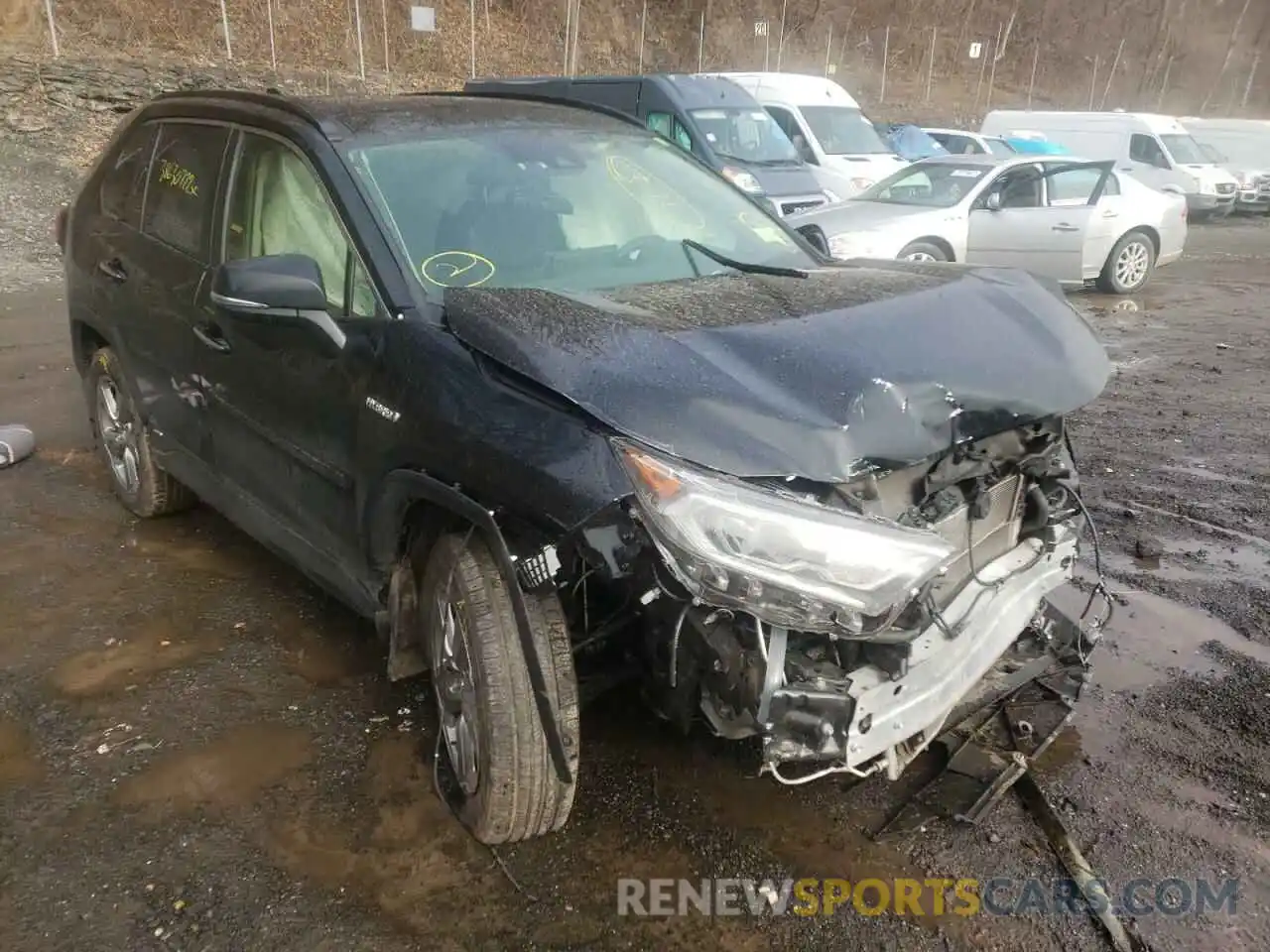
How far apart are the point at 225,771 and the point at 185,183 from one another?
2239 millimetres

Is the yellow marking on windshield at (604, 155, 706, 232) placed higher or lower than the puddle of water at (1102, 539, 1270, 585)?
higher

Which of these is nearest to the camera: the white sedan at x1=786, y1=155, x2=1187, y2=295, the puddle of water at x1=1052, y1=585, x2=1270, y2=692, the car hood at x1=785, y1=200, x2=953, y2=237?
the puddle of water at x1=1052, y1=585, x2=1270, y2=692

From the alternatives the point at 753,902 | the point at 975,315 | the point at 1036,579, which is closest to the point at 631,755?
the point at 753,902

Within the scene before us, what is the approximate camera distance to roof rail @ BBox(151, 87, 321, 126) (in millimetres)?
3266

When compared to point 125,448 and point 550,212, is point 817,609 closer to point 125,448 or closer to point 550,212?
point 550,212

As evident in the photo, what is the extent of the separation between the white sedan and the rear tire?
1 cm

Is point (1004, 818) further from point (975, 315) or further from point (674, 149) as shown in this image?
point (674, 149)

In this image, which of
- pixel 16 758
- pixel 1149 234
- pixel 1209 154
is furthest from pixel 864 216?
pixel 1209 154

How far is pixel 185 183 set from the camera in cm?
391

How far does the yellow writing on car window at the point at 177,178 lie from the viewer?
3.85 meters

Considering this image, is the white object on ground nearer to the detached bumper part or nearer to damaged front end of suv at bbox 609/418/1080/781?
damaged front end of suv at bbox 609/418/1080/781

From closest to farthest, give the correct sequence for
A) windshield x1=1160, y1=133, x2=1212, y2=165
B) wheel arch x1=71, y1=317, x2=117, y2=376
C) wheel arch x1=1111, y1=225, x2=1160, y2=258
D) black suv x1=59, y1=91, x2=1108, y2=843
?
black suv x1=59, y1=91, x2=1108, y2=843 < wheel arch x1=71, y1=317, x2=117, y2=376 < wheel arch x1=1111, y1=225, x2=1160, y2=258 < windshield x1=1160, y1=133, x2=1212, y2=165

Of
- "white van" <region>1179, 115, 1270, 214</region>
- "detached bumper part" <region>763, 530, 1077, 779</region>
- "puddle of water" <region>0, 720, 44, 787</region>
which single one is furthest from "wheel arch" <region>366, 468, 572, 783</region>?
"white van" <region>1179, 115, 1270, 214</region>

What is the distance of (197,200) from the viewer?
3791mm
